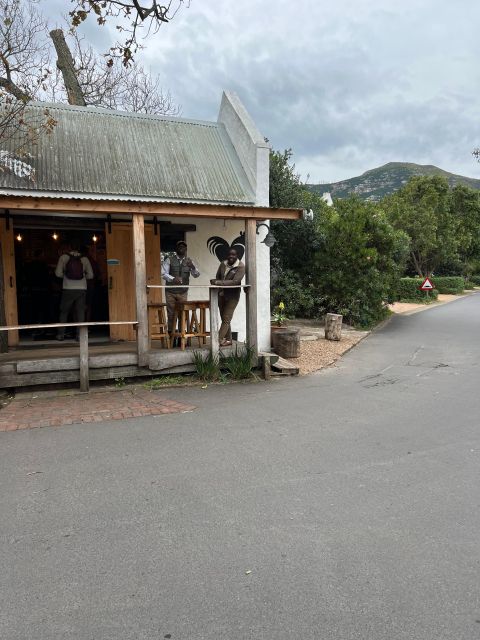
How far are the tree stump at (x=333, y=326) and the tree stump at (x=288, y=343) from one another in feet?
8.35

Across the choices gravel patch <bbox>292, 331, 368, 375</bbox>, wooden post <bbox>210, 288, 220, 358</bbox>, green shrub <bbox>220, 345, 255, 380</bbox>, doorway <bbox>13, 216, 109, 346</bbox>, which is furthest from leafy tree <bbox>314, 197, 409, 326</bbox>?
wooden post <bbox>210, 288, 220, 358</bbox>

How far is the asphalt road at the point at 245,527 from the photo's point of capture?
2365mm

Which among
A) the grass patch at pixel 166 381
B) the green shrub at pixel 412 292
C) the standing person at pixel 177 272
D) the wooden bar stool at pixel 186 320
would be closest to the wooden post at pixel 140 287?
the grass patch at pixel 166 381

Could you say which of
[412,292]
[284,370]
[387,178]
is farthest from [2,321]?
[387,178]

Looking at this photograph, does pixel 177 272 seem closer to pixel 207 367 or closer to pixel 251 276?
pixel 251 276

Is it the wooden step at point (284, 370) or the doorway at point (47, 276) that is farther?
the doorway at point (47, 276)

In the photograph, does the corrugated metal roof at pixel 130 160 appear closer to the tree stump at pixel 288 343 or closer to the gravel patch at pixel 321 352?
the tree stump at pixel 288 343

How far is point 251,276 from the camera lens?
26.7ft

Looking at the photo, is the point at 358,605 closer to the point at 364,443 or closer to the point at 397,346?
the point at 364,443

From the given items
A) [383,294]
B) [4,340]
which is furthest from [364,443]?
[383,294]

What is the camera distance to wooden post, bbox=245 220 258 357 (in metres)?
8.05

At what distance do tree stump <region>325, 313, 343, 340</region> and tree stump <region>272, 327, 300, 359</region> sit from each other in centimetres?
254

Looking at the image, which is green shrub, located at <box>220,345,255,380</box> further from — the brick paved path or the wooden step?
the brick paved path

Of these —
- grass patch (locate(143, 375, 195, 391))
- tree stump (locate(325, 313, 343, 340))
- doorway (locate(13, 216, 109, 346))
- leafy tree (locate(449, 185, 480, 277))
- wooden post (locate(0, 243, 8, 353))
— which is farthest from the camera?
leafy tree (locate(449, 185, 480, 277))
